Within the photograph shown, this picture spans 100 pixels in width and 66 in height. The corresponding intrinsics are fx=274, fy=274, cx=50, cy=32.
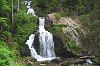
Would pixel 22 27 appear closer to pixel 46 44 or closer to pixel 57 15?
pixel 46 44

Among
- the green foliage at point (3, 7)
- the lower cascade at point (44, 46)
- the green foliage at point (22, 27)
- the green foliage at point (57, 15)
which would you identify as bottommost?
the lower cascade at point (44, 46)

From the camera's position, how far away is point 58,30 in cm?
3009

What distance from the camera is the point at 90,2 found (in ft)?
118

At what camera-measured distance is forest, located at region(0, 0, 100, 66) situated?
28.6 meters

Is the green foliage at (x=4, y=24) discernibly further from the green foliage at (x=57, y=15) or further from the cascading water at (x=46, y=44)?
the green foliage at (x=57, y=15)

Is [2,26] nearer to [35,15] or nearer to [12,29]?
[12,29]

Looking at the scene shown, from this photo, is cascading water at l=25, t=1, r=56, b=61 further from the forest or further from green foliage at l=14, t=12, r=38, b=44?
green foliage at l=14, t=12, r=38, b=44

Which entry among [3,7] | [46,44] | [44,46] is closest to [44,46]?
[44,46]

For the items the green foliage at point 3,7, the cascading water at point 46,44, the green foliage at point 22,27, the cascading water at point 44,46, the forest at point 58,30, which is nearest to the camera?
the forest at point 58,30

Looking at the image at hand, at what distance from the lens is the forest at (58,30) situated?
28641 mm

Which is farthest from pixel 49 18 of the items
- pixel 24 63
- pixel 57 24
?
pixel 24 63

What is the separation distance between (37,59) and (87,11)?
1082cm

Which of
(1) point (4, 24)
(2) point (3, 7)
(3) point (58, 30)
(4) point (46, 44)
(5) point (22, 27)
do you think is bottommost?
(4) point (46, 44)

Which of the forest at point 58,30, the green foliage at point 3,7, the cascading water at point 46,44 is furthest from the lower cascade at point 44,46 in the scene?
the green foliage at point 3,7
